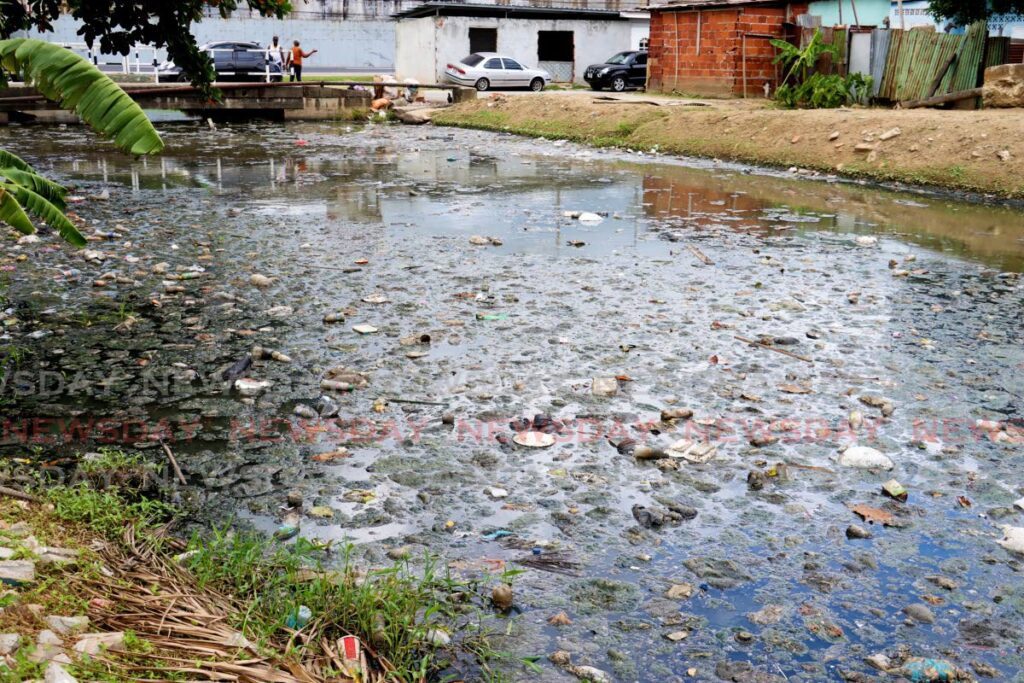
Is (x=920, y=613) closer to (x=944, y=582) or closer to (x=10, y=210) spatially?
(x=944, y=582)

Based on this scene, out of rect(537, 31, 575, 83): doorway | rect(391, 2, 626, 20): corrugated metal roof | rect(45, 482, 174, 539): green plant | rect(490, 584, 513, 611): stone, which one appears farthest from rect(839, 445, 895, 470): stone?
rect(537, 31, 575, 83): doorway

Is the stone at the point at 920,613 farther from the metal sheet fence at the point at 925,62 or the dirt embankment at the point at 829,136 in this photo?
the metal sheet fence at the point at 925,62

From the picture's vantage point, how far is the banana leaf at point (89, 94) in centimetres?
434

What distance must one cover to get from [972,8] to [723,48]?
7.16 meters

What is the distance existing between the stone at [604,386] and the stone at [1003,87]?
1295cm

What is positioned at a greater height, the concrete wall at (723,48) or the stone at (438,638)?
the concrete wall at (723,48)

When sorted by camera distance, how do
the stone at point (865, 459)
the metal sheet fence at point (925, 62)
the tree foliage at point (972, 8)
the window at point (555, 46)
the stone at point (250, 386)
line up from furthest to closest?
1. the window at point (555, 46)
2. the tree foliage at point (972, 8)
3. the metal sheet fence at point (925, 62)
4. the stone at point (250, 386)
5. the stone at point (865, 459)

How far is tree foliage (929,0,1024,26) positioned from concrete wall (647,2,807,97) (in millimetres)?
5508

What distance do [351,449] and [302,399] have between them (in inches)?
27.8

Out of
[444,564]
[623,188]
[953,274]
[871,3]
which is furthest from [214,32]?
[444,564]

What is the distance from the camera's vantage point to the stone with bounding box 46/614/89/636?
108 inches

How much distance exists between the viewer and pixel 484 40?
3738 centimetres

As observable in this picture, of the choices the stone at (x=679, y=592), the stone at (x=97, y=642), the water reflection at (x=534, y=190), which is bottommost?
the stone at (x=679, y=592)

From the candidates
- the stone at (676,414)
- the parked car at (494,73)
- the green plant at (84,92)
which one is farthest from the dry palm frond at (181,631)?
the parked car at (494,73)
